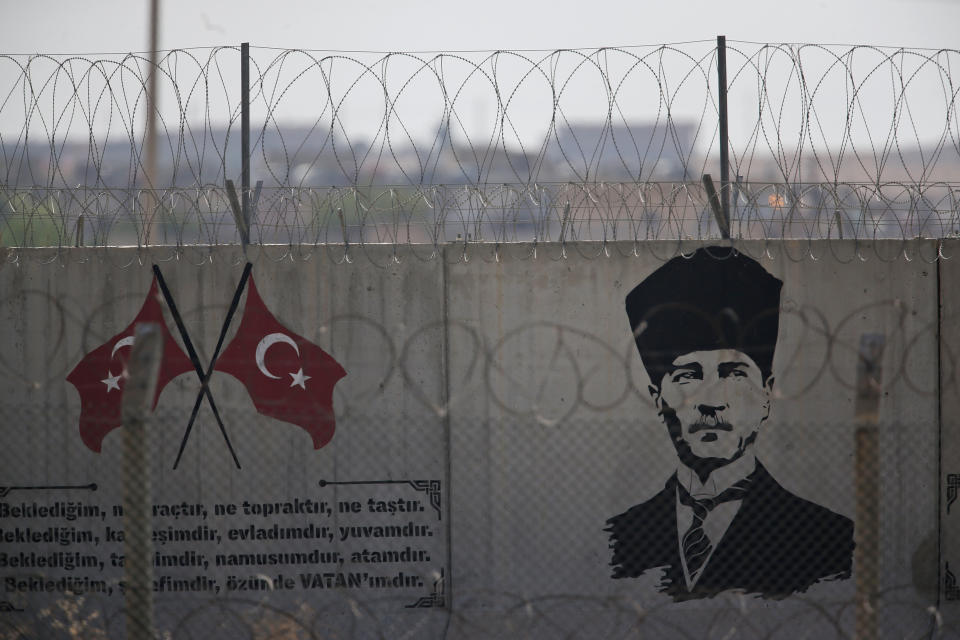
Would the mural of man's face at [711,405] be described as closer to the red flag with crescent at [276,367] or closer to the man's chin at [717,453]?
the man's chin at [717,453]

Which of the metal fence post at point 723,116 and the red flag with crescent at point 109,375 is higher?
the metal fence post at point 723,116

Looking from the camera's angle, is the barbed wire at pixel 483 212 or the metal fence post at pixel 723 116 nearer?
the barbed wire at pixel 483 212

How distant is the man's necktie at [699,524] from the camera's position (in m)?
4.53

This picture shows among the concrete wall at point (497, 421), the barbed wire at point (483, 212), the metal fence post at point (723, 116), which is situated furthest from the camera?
the metal fence post at point (723, 116)

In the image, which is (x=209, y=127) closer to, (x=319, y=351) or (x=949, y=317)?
(x=319, y=351)

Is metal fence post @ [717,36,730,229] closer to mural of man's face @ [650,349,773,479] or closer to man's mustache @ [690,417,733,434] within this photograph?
mural of man's face @ [650,349,773,479]

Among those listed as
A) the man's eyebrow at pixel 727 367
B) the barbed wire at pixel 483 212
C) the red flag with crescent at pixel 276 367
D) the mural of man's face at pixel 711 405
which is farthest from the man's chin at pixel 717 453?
the red flag with crescent at pixel 276 367

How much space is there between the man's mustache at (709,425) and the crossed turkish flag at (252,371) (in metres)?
1.75

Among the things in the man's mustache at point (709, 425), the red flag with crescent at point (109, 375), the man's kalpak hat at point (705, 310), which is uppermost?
the man's kalpak hat at point (705, 310)

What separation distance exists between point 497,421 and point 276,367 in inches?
44.1

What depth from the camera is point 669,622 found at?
448 cm

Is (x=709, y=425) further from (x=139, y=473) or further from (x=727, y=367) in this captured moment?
(x=139, y=473)

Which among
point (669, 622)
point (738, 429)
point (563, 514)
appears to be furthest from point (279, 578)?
point (738, 429)

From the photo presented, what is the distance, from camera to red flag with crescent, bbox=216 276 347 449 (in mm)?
4559
